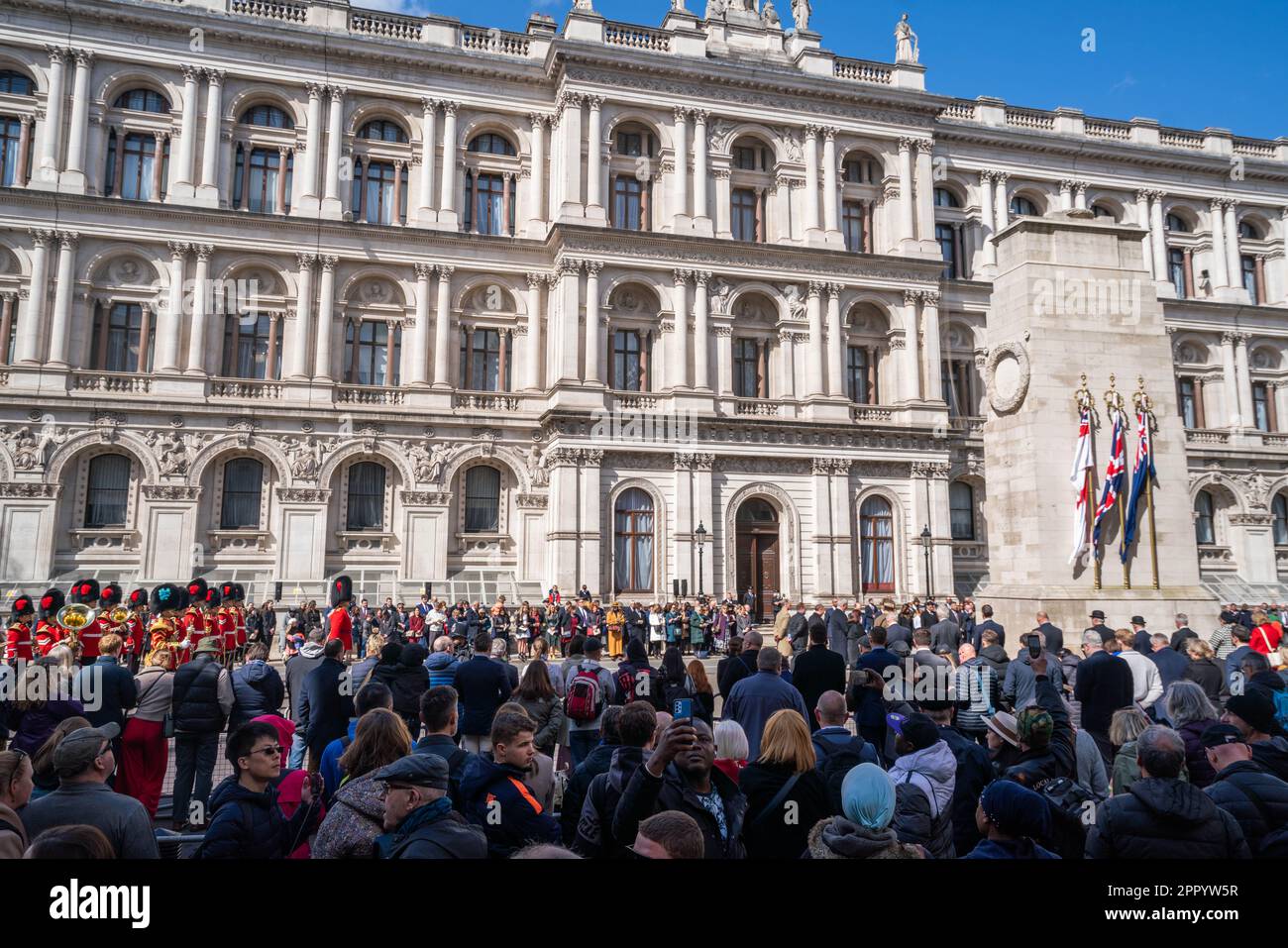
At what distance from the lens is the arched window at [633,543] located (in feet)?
101

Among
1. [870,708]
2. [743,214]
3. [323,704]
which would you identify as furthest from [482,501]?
[870,708]

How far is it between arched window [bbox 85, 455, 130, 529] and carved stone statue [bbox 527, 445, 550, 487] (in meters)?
13.7

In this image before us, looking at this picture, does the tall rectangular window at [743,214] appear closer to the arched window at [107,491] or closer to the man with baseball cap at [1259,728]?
the arched window at [107,491]

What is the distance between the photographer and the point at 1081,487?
15.9 m

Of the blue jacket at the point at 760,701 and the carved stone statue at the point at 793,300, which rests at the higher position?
the carved stone statue at the point at 793,300

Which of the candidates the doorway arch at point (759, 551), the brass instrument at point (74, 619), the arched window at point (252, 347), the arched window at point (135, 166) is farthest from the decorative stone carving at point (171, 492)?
the doorway arch at point (759, 551)

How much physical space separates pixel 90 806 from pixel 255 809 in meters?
0.74

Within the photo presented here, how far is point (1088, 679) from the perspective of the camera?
9.08 m

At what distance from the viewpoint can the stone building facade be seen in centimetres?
2902

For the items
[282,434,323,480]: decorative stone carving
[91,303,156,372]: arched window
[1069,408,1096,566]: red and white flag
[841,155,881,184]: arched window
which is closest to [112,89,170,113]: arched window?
[91,303,156,372]: arched window

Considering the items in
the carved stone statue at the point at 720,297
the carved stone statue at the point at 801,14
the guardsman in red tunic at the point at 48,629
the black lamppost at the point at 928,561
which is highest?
the carved stone statue at the point at 801,14

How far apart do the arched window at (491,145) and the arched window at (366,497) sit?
1346 cm

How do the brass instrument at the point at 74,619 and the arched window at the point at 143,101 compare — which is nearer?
the brass instrument at the point at 74,619

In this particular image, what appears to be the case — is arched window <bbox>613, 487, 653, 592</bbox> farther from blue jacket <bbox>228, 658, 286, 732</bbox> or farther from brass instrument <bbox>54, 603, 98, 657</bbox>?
blue jacket <bbox>228, 658, 286, 732</bbox>
